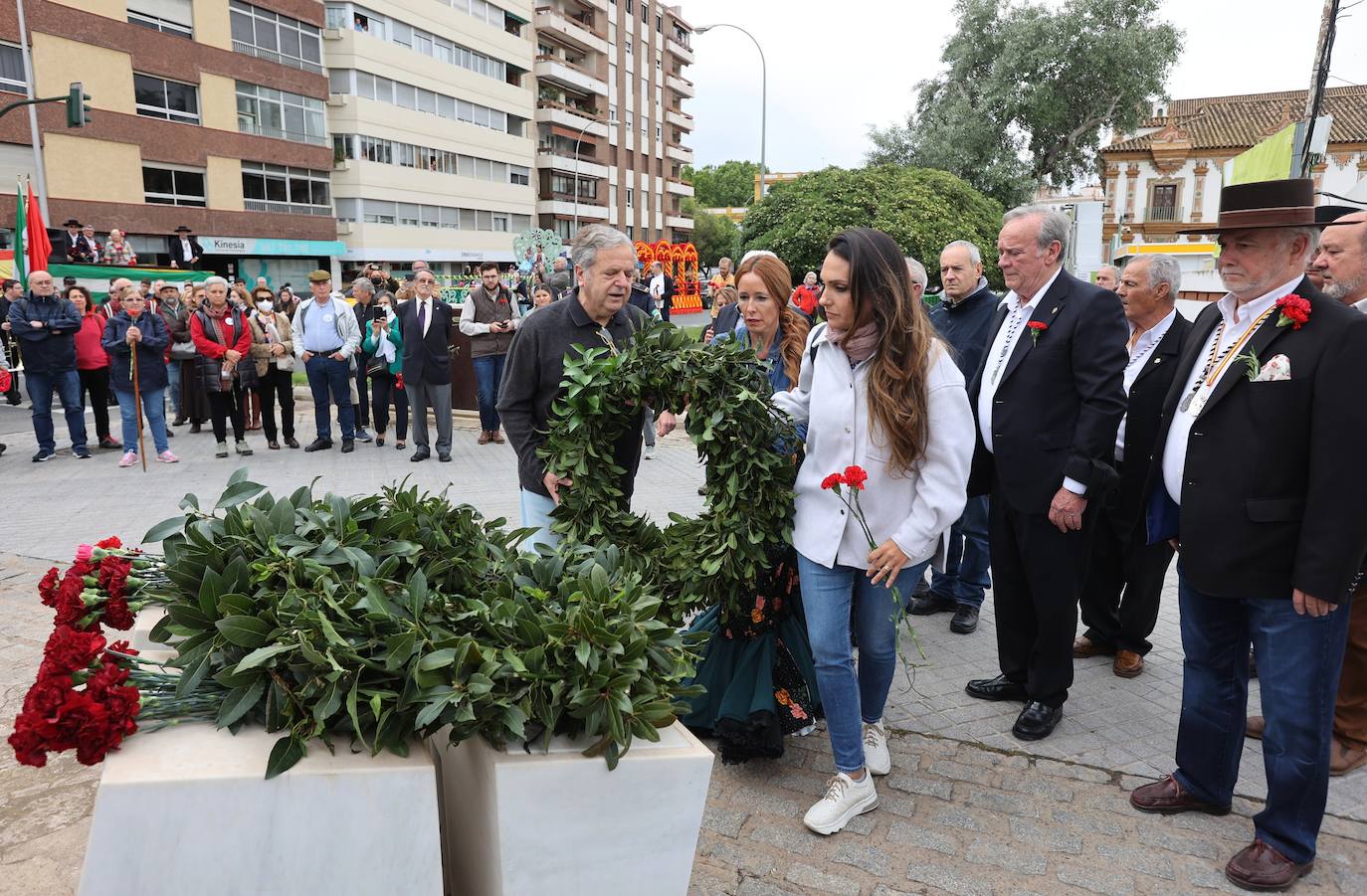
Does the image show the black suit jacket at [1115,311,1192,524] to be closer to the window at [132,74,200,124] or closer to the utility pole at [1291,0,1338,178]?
the utility pole at [1291,0,1338,178]

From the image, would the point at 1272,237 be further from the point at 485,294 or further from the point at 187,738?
the point at 485,294

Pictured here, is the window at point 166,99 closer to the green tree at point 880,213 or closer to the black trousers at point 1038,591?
the green tree at point 880,213

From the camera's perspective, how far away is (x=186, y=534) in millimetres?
2678

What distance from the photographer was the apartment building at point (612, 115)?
57438 millimetres

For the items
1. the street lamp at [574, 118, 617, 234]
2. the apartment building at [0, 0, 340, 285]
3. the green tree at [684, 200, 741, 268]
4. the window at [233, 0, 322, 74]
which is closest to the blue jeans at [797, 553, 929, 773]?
the apartment building at [0, 0, 340, 285]

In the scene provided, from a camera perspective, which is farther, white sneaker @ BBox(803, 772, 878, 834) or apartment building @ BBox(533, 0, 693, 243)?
apartment building @ BBox(533, 0, 693, 243)

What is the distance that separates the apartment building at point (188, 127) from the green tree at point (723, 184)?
79.3 meters

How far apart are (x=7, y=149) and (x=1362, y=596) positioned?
35162 millimetres

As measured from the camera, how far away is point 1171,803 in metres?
3.37

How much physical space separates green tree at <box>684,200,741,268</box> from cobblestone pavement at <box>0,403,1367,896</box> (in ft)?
270

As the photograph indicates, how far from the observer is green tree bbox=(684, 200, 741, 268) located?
282 feet

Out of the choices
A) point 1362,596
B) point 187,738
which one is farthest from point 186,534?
point 1362,596

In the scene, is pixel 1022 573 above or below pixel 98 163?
below

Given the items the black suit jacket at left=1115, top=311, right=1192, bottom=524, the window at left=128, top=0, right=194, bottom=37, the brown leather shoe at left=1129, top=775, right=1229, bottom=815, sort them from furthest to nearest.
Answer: the window at left=128, top=0, right=194, bottom=37 < the black suit jacket at left=1115, top=311, right=1192, bottom=524 < the brown leather shoe at left=1129, top=775, right=1229, bottom=815
